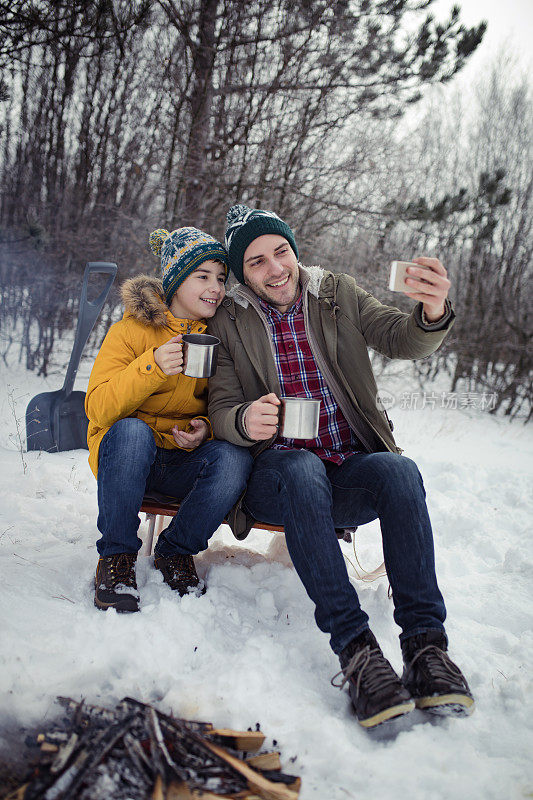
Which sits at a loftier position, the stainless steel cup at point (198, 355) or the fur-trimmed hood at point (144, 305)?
the fur-trimmed hood at point (144, 305)

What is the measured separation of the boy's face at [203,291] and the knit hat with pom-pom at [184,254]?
0.03 m

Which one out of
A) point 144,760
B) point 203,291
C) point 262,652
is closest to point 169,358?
point 203,291

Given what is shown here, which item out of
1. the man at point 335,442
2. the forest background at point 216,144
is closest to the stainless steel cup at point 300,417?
the man at point 335,442

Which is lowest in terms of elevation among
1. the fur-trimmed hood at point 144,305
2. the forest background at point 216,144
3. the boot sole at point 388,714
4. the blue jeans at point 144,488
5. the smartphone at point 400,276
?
the boot sole at point 388,714

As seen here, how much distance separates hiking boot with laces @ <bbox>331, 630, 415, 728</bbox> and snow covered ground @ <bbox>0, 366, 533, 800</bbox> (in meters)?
0.07

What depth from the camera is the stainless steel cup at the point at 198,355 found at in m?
2.35

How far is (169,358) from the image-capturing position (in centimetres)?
234

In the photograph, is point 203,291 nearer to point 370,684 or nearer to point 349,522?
point 349,522

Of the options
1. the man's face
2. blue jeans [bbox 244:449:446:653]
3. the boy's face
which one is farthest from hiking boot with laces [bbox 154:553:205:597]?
the man's face

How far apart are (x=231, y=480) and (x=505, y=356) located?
9622mm

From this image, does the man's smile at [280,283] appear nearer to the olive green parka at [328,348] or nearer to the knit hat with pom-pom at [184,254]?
the olive green parka at [328,348]

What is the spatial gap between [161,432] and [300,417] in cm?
88

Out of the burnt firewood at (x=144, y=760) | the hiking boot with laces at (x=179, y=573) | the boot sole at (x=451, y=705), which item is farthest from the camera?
the hiking boot with laces at (x=179, y=573)

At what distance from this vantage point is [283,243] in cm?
271
